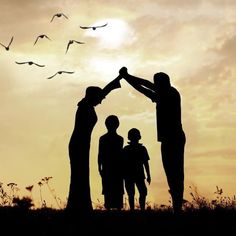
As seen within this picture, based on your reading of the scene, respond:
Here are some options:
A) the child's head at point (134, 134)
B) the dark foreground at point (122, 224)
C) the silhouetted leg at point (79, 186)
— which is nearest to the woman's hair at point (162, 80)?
the silhouetted leg at point (79, 186)

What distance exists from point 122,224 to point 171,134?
2.03m

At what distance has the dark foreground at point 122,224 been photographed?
9.23 metres

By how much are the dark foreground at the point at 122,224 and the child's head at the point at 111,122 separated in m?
2.18

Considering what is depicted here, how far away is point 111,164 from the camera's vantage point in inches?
555

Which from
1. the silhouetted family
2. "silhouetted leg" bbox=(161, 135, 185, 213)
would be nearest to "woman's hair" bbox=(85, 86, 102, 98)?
the silhouetted family

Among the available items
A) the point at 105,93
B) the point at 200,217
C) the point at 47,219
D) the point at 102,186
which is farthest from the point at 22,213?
the point at 200,217

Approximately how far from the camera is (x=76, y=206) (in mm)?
11969

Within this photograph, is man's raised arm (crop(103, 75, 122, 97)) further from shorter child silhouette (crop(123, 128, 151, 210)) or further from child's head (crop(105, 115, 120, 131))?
shorter child silhouette (crop(123, 128, 151, 210))

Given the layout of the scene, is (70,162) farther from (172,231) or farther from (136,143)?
(172,231)

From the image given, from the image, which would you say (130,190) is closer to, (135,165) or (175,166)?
(135,165)

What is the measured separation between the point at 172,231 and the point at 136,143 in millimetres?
5438

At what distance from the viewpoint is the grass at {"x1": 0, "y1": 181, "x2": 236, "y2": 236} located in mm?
9305

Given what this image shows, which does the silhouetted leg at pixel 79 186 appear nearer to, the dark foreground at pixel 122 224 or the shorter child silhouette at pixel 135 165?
the dark foreground at pixel 122 224

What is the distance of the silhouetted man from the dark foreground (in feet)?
2.05
